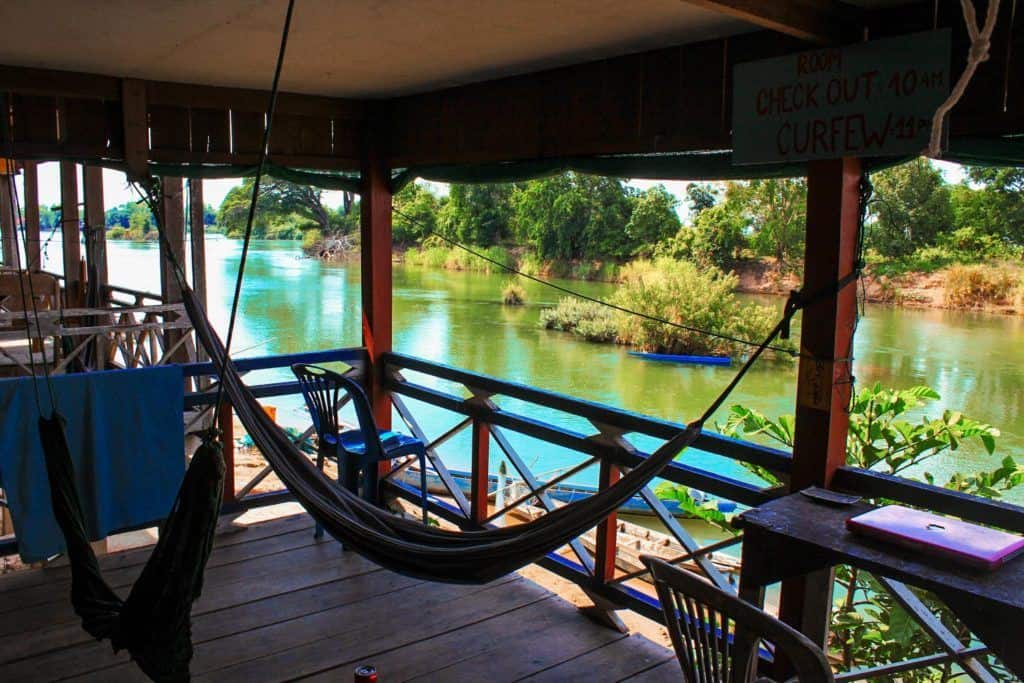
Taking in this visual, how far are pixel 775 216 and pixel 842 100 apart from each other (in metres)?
16.4

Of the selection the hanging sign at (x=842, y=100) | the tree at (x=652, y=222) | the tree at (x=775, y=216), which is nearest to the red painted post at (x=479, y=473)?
the hanging sign at (x=842, y=100)

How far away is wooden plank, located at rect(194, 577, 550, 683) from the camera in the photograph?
2223 mm

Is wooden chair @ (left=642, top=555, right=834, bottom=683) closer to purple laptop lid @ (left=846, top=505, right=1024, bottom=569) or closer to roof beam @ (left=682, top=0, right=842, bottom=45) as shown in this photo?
purple laptop lid @ (left=846, top=505, right=1024, bottom=569)

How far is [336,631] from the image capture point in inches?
95.3

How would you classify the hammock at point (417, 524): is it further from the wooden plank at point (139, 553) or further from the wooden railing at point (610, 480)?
the wooden plank at point (139, 553)

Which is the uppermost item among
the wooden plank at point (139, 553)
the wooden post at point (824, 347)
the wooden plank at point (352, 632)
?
the wooden post at point (824, 347)

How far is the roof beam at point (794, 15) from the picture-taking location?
161 cm

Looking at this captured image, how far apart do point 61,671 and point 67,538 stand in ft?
1.47

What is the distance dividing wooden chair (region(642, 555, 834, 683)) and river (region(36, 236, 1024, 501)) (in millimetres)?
8874

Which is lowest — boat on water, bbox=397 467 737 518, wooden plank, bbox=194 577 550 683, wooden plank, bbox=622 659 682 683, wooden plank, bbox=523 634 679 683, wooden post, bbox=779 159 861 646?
boat on water, bbox=397 467 737 518

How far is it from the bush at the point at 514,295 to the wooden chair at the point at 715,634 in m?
18.9

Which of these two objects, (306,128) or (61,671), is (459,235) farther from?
(61,671)

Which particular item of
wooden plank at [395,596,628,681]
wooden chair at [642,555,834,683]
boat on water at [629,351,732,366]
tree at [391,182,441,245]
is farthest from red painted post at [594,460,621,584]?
tree at [391,182,441,245]

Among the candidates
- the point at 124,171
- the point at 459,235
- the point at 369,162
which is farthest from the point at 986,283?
the point at 124,171
